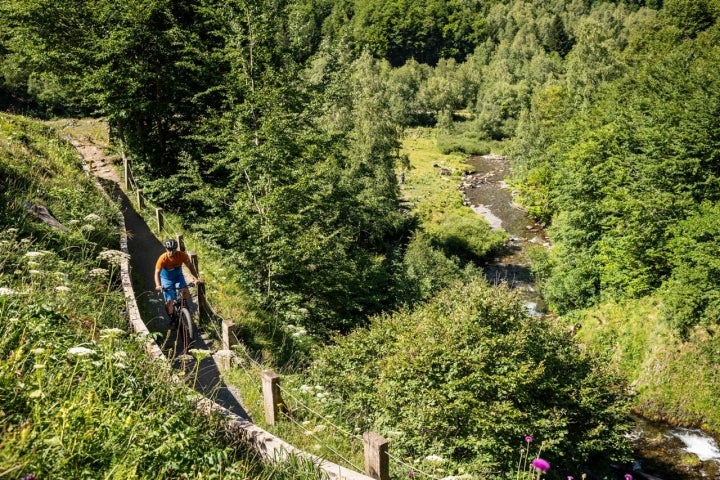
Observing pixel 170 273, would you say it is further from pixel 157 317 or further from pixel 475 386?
pixel 475 386

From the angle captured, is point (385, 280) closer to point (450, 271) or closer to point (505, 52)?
point (450, 271)

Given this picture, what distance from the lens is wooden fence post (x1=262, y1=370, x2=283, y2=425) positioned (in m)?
7.77

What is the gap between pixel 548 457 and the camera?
13.4 meters

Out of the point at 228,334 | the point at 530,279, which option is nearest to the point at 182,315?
the point at 228,334

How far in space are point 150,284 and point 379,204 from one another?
24.1 m

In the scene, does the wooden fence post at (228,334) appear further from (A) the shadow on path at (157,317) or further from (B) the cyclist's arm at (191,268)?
(B) the cyclist's arm at (191,268)

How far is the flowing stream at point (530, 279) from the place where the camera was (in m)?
19.6

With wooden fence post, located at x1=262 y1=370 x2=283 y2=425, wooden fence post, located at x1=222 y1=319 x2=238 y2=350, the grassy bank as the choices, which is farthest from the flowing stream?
the grassy bank

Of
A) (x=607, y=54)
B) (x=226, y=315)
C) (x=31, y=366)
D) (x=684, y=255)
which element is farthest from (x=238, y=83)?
(x=607, y=54)

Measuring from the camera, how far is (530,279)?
38.2 m

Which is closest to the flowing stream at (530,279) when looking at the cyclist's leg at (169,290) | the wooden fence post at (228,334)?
the wooden fence post at (228,334)

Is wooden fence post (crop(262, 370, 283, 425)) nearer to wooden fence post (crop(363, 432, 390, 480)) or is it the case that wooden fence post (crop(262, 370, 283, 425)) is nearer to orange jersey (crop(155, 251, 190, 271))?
wooden fence post (crop(363, 432, 390, 480))

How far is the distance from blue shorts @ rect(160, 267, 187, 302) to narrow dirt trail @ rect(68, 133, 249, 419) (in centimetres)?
67

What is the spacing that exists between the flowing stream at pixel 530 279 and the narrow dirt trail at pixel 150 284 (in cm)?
1037
